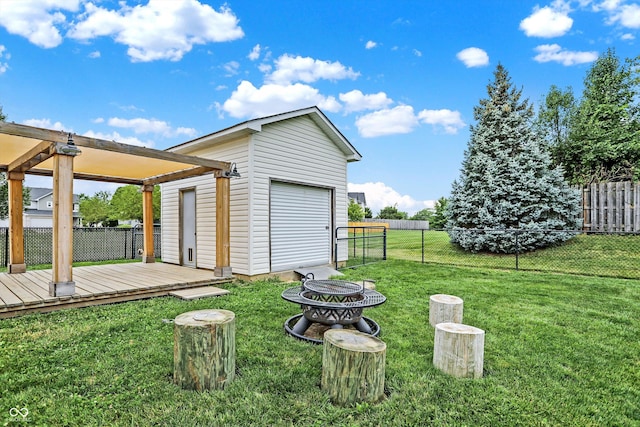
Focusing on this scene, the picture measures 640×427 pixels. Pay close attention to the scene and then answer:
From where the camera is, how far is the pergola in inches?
172

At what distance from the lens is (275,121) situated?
22.4 feet

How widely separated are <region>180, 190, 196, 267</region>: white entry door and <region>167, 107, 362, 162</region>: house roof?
1243 mm

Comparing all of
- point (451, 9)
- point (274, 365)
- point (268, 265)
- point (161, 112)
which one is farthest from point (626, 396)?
point (161, 112)

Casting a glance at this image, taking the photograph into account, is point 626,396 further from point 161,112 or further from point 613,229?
point 161,112

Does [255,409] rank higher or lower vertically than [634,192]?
lower

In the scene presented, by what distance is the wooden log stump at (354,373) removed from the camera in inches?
88.4

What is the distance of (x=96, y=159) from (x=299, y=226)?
4.40 m

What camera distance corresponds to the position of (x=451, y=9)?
361 inches

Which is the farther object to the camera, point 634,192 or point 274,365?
point 634,192

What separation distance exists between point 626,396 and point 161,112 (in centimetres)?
1350

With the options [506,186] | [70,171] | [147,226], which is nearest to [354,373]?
[70,171]

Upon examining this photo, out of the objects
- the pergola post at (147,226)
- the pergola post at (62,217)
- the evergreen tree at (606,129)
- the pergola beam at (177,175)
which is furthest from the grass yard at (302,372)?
the evergreen tree at (606,129)

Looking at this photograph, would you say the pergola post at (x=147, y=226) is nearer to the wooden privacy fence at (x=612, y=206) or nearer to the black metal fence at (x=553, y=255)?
the black metal fence at (x=553, y=255)

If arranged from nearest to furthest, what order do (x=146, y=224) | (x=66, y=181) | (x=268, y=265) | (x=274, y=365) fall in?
(x=274, y=365) → (x=66, y=181) → (x=268, y=265) → (x=146, y=224)
